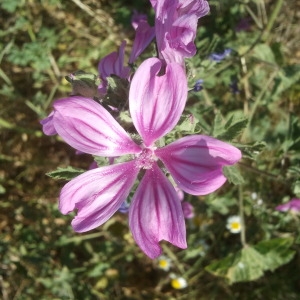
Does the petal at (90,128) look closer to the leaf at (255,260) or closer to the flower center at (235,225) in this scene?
the leaf at (255,260)

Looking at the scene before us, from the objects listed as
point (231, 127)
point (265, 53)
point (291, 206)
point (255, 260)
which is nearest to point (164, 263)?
point (255, 260)

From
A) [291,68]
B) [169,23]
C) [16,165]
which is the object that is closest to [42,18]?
[16,165]

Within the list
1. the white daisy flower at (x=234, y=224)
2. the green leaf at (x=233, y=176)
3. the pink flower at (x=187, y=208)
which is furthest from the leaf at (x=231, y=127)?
the white daisy flower at (x=234, y=224)

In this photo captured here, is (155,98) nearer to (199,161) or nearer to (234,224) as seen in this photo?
(199,161)

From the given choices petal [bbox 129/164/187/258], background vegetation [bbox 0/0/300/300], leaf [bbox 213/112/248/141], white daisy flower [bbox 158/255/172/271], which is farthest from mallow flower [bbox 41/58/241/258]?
white daisy flower [bbox 158/255/172/271]

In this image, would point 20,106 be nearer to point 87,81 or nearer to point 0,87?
point 0,87
